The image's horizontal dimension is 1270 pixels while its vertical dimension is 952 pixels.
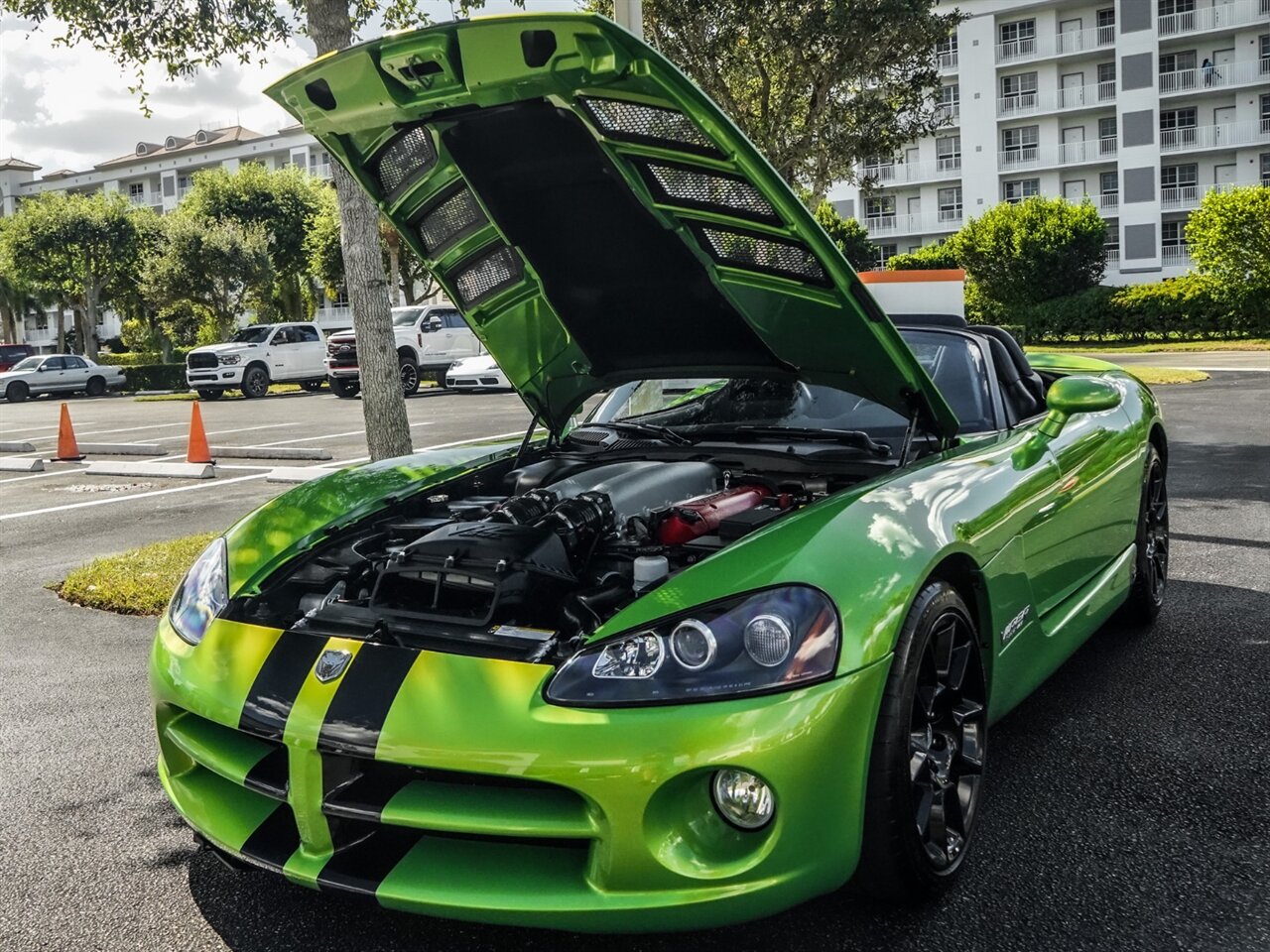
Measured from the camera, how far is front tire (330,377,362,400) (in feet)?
77.8

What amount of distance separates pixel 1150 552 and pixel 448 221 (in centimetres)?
312

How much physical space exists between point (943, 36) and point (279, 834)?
61.0ft

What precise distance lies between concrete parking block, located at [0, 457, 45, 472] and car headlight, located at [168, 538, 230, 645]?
35.1 ft

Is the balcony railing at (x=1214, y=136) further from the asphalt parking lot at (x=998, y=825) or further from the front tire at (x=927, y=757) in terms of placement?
the front tire at (x=927, y=757)

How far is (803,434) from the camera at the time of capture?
384cm

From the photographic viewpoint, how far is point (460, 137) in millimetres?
3170

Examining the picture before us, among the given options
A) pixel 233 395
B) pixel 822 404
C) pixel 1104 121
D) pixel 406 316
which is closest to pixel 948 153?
pixel 1104 121

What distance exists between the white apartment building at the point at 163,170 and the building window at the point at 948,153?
34536 millimetres

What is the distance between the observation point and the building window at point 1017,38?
51.6 m

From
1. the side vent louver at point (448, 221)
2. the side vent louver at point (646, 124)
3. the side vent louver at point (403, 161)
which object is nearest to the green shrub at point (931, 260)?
the side vent louver at point (448, 221)

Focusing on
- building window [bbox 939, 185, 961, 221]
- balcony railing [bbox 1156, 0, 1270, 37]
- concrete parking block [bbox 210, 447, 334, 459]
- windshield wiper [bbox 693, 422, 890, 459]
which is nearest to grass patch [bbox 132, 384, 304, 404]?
concrete parking block [bbox 210, 447, 334, 459]

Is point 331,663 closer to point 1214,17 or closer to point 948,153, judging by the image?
point 1214,17

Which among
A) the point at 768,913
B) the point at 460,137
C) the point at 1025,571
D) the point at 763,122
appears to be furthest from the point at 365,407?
the point at 763,122

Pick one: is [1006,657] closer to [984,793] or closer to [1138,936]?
[984,793]
